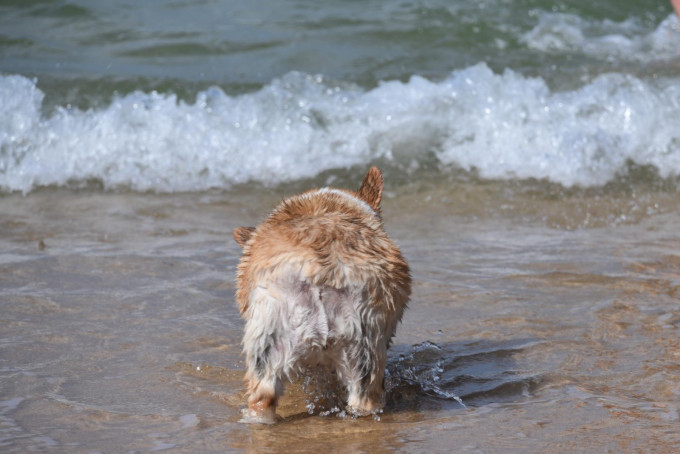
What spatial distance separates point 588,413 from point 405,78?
6.33 metres

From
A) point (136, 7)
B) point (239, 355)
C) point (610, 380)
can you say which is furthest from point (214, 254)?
point (136, 7)

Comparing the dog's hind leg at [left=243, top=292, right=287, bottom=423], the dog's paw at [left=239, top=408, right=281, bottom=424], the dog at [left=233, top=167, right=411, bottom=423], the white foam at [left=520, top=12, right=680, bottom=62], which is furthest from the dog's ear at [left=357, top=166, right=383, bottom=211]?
the white foam at [left=520, top=12, right=680, bottom=62]

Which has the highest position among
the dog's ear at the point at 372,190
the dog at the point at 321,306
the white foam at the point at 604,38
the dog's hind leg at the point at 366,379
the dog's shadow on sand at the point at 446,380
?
the white foam at the point at 604,38

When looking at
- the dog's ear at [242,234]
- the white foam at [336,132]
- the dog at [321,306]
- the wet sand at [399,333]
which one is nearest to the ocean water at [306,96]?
the white foam at [336,132]

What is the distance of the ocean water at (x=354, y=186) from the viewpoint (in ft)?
11.8

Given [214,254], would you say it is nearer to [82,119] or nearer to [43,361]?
[43,361]

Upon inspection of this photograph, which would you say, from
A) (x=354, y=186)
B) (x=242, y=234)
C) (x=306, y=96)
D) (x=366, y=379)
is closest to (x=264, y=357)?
(x=366, y=379)

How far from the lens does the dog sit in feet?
10.6

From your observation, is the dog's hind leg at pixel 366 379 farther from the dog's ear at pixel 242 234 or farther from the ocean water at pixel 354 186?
the dog's ear at pixel 242 234

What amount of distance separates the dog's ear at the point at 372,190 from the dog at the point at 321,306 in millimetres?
523

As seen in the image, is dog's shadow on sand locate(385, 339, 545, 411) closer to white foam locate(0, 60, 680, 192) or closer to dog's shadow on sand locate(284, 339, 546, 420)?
dog's shadow on sand locate(284, 339, 546, 420)

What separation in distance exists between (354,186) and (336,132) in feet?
2.49

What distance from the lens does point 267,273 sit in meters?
3.28

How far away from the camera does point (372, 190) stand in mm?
4090
